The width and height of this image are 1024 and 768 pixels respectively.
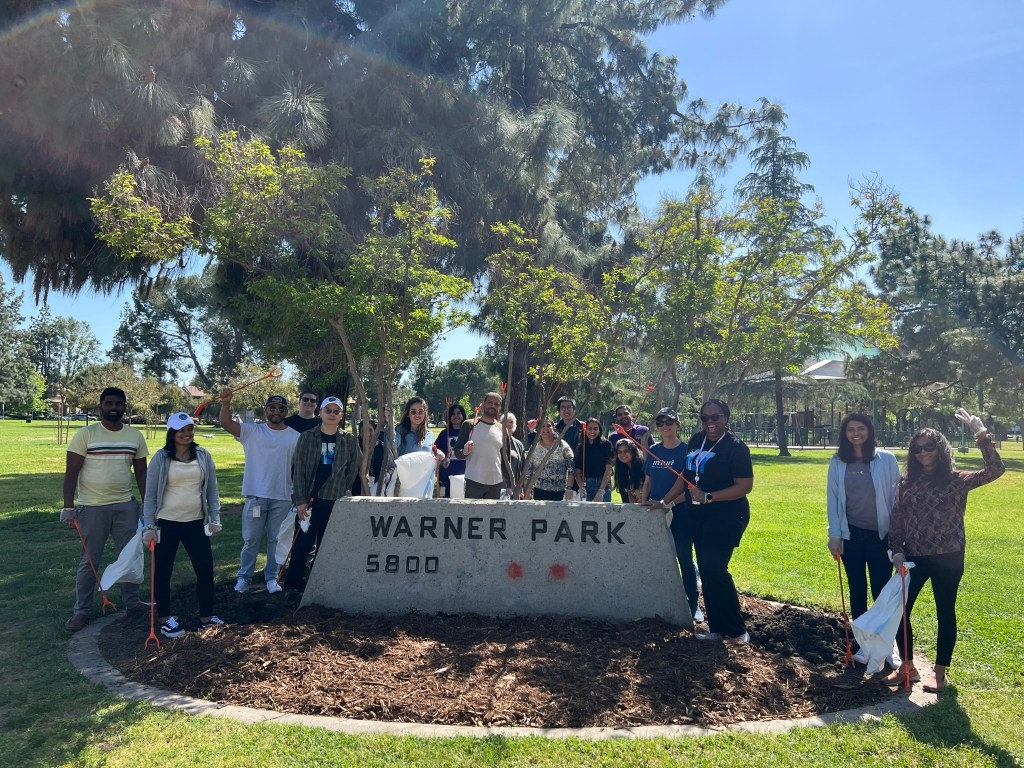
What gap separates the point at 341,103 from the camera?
10.0 meters

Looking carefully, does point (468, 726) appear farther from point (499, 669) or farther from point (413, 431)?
point (413, 431)

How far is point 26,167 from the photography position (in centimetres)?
870

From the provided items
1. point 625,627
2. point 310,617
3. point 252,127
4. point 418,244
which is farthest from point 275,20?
point 625,627

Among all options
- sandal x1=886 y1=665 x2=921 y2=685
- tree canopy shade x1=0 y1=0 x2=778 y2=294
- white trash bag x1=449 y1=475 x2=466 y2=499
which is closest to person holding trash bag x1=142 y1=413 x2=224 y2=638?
tree canopy shade x1=0 y1=0 x2=778 y2=294

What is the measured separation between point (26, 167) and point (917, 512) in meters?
9.86

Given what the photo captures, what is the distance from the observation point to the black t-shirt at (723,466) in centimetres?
490

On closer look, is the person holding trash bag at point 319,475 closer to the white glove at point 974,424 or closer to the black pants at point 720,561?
the black pants at point 720,561

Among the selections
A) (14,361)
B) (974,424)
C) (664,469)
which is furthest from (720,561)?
(14,361)

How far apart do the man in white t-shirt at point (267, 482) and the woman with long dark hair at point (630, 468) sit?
3042 mm

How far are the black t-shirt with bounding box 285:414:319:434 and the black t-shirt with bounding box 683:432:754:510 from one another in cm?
354

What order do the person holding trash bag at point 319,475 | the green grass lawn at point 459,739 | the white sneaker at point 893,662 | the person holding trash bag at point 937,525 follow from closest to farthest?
the green grass lawn at point 459,739 < the person holding trash bag at point 937,525 < the white sneaker at point 893,662 < the person holding trash bag at point 319,475

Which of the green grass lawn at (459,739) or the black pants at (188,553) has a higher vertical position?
the black pants at (188,553)

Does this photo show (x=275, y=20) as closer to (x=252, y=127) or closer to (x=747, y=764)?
(x=252, y=127)

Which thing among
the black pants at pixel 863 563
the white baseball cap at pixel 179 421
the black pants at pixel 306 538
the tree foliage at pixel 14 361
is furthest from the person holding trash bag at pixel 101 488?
the tree foliage at pixel 14 361
